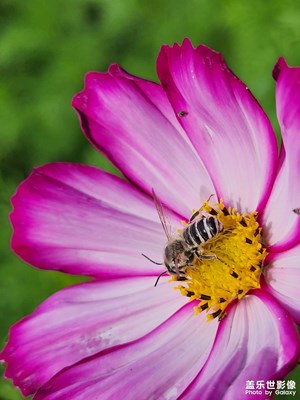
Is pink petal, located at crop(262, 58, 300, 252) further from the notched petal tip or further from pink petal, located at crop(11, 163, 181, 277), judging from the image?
pink petal, located at crop(11, 163, 181, 277)

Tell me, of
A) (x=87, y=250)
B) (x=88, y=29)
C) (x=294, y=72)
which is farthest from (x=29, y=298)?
(x=294, y=72)

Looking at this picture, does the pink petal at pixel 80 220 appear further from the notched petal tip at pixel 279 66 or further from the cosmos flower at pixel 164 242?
the notched petal tip at pixel 279 66

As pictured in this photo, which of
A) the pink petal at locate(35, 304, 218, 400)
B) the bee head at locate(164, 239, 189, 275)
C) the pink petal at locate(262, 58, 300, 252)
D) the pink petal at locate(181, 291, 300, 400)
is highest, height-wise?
the pink petal at locate(262, 58, 300, 252)

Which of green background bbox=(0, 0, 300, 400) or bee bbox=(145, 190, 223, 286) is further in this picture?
green background bbox=(0, 0, 300, 400)

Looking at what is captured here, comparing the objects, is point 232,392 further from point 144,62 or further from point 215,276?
point 144,62

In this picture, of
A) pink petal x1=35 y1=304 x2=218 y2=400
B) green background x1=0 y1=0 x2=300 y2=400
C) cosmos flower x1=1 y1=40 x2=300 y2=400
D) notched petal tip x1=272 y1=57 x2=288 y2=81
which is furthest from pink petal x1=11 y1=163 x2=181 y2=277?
green background x1=0 y1=0 x2=300 y2=400

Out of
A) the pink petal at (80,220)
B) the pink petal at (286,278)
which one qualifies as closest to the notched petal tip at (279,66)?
the pink petal at (286,278)
